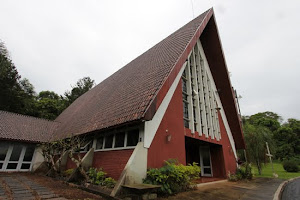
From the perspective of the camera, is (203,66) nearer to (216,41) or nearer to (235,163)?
(216,41)

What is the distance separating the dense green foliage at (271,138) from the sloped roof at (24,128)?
748 inches

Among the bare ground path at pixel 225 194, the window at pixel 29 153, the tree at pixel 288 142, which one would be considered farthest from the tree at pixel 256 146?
the tree at pixel 288 142

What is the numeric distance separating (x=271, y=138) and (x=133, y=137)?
18.4 m

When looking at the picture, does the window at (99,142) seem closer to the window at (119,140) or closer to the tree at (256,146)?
the window at (119,140)

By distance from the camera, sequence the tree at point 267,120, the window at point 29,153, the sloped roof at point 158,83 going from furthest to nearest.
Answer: the tree at point 267,120, the window at point 29,153, the sloped roof at point 158,83

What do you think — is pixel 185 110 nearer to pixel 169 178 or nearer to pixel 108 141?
pixel 169 178

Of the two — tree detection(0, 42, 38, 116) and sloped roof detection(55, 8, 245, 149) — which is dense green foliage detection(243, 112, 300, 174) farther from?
tree detection(0, 42, 38, 116)

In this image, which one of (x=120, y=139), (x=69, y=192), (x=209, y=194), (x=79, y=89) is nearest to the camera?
(x=69, y=192)

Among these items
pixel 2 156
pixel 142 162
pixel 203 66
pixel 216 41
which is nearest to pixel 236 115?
pixel 203 66

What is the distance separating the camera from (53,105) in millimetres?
27250

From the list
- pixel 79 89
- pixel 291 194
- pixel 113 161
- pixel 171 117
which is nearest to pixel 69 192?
pixel 113 161

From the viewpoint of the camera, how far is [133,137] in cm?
592

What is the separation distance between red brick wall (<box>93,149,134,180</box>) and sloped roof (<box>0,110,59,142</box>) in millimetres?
8488

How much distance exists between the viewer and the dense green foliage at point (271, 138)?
15.7 metres
